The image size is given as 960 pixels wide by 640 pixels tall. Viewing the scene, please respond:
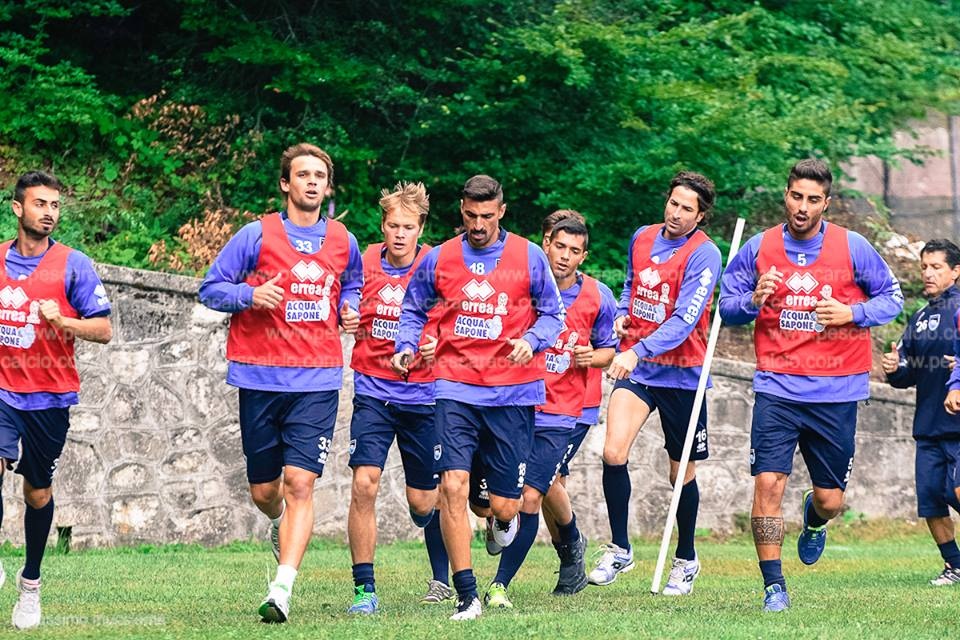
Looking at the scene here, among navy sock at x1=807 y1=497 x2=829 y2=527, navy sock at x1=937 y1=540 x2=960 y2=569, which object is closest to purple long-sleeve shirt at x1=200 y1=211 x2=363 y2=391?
navy sock at x1=807 y1=497 x2=829 y2=527

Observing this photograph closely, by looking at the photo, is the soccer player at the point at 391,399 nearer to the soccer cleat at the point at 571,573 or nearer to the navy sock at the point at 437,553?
the navy sock at the point at 437,553

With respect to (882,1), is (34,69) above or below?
below

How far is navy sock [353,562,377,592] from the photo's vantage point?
351 inches

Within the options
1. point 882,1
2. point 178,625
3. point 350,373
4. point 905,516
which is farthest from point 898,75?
point 178,625

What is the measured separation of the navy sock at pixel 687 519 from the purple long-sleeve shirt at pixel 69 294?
4.15m

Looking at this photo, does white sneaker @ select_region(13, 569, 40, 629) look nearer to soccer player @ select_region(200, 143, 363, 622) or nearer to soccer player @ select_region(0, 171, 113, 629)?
soccer player @ select_region(0, 171, 113, 629)

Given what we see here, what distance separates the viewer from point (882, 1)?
19.5 metres

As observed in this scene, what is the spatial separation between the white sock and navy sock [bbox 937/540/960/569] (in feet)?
17.5

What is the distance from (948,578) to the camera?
1108 centimetres

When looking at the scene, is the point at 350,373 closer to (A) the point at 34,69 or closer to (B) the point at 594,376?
(B) the point at 594,376

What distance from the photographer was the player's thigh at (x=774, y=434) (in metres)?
8.80

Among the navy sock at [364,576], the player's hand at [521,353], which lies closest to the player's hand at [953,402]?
the player's hand at [521,353]

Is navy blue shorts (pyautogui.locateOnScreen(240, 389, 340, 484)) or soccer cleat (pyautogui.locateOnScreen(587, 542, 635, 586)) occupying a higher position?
navy blue shorts (pyautogui.locateOnScreen(240, 389, 340, 484))

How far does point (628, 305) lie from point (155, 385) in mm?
4967
